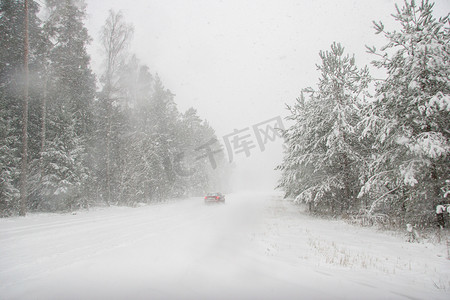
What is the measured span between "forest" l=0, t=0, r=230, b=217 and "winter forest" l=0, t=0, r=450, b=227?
0.28ft

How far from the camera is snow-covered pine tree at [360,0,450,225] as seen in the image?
8227mm

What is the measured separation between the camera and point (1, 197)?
39.8ft

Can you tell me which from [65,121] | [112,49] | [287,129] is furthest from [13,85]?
[287,129]

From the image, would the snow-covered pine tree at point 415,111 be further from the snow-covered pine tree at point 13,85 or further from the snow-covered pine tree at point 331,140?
the snow-covered pine tree at point 13,85

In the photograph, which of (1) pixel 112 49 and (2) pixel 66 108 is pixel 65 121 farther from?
(1) pixel 112 49

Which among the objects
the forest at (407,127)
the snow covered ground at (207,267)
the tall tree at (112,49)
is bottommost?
the snow covered ground at (207,267)

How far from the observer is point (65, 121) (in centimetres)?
1476

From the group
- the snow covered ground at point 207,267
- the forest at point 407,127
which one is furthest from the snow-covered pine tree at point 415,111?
the snow covered ground at point 207,267

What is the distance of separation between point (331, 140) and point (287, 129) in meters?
4.62

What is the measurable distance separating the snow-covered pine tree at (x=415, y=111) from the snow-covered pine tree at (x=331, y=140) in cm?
305

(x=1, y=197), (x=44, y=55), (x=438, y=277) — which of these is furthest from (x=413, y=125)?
(x=44, y=55)

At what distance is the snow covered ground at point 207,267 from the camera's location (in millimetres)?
4016

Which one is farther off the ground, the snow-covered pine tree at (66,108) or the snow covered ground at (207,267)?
the snow-covered pine tree at (66,108)

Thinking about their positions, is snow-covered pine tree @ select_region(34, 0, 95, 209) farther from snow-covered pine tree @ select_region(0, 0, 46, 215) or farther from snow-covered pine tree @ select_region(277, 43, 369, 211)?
snow-covered pine tree @ select_region(277, 43, 369, 211)
